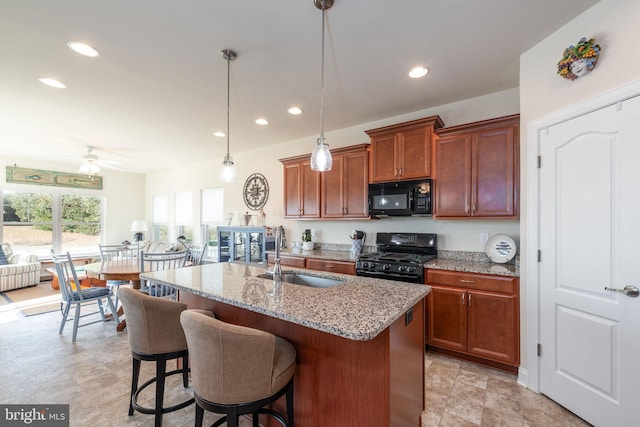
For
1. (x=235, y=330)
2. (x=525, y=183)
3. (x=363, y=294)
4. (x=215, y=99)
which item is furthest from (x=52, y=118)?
(x=525, y=183)

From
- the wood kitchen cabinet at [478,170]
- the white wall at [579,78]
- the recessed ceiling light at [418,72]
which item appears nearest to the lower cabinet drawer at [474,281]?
the white wall at [579,78]

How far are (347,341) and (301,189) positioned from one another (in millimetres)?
3014

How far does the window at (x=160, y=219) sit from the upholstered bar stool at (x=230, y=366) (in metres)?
6.95

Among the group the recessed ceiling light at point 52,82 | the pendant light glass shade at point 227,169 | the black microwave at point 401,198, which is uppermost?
the recessed ceiling light at point 52,82

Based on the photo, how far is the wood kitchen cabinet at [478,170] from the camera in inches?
102

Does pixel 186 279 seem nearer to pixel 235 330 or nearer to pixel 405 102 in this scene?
pixel 235 330

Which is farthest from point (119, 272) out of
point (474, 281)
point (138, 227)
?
point (138, 227)

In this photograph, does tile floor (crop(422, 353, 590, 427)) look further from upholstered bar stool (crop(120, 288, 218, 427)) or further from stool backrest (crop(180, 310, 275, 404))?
upholstered bar stool (crop(120, 288, 218, 427))

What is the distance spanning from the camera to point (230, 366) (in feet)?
4.01

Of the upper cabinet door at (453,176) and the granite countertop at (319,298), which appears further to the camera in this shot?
the upper cabinet door at (453,176)

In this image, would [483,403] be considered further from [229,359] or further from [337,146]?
[337,146]

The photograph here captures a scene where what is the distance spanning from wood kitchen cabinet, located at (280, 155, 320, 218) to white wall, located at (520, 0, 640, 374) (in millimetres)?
2432

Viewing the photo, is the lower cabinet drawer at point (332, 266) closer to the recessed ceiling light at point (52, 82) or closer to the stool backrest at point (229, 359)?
the stool backrest at point (229, 359)

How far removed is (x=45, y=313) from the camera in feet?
13.5
